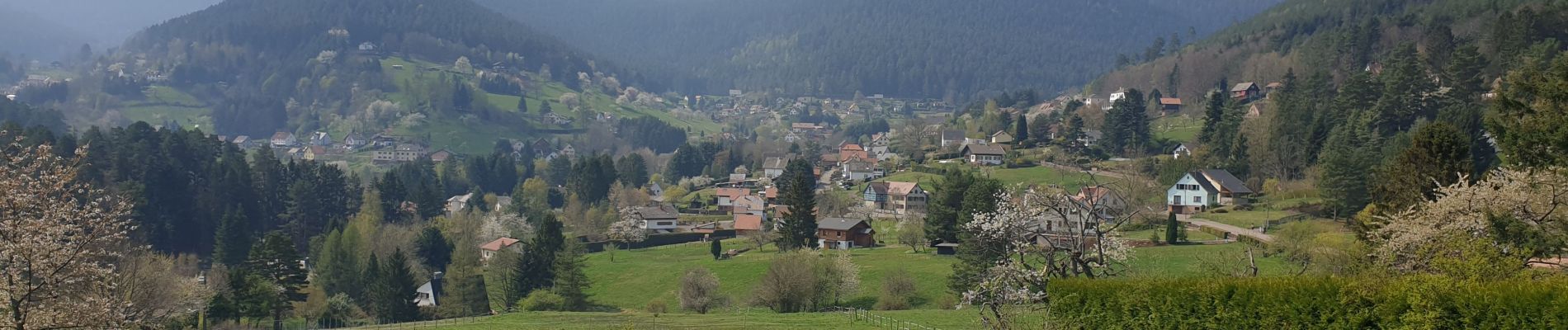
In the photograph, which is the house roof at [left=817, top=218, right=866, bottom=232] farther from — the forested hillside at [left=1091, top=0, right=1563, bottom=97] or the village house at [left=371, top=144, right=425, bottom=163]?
the village house at [left=371, top=144, right=425, bottom=163]

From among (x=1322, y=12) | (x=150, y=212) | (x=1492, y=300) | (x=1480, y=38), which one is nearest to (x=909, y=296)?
(x=1492, y=300)

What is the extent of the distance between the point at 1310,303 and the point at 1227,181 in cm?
4617

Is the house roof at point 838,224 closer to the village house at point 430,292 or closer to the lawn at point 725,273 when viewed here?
the lawn at point 725,273

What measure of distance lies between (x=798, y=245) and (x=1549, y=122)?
36.3 metres

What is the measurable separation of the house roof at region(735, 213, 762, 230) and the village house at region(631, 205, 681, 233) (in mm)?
5762

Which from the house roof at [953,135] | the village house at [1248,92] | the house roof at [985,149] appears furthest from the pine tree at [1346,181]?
the house roof at [953,135]

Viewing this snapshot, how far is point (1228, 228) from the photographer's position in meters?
46.5

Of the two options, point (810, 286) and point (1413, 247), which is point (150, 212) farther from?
point (1413, 247)

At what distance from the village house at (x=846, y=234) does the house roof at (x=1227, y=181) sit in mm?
18654

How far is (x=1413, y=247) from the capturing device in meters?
19.6

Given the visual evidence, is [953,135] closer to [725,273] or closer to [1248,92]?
[1248,92]

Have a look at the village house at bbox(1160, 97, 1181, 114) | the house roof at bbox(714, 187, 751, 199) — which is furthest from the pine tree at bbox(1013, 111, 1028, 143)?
the house roof at bbox(714, 187, 751, 199)

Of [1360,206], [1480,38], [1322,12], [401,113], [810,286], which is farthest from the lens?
[401,113]

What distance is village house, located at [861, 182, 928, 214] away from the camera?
70.2 meters
